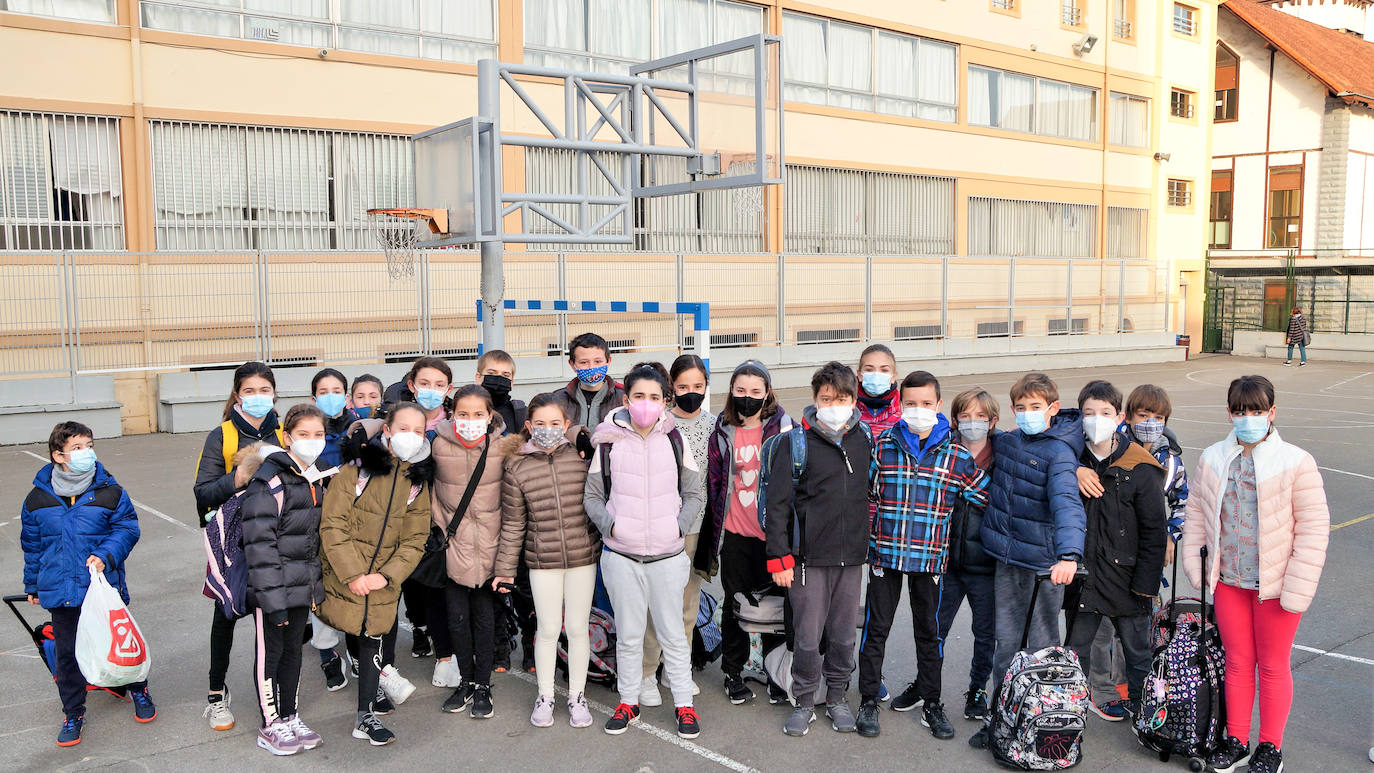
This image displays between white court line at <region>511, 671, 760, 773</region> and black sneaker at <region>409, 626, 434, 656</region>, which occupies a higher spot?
black sneaker at <region>409, 626, 434, 656</region>

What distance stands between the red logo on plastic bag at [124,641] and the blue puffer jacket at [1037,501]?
390 cm

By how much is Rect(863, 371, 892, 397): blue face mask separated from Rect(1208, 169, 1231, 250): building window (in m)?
39.3

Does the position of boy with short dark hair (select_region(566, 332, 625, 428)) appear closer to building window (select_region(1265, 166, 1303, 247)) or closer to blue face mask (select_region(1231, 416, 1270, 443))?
blue face mask (select_region(1231, 416, 1270, 443))

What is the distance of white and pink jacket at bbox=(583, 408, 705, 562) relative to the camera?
499 cm

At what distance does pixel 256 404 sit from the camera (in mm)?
5336

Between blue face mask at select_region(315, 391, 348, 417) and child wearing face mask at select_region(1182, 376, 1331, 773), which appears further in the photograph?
blue face mask at select_region(315, 391, 348, 417)

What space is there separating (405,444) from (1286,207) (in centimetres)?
4056

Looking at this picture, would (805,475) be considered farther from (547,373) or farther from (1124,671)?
(547,373)

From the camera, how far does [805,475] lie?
490cm

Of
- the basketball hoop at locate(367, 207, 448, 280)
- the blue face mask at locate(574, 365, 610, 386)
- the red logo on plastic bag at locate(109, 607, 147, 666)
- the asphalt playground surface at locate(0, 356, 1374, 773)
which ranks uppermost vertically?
the basketball hoop at locate(367, 207, 448, 280)

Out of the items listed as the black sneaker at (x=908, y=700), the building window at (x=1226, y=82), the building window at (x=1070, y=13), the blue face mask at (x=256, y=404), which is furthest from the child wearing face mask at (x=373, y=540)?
the building window at (x=1226, y=82)

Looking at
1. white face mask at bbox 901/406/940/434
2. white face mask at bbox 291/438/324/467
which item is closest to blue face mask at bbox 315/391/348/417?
white face mask at bbox 291/438/324/467

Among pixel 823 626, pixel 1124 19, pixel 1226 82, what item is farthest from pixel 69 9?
pixel 1226 82

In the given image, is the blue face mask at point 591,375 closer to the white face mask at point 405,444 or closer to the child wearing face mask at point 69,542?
the white face mask at point 405,444
